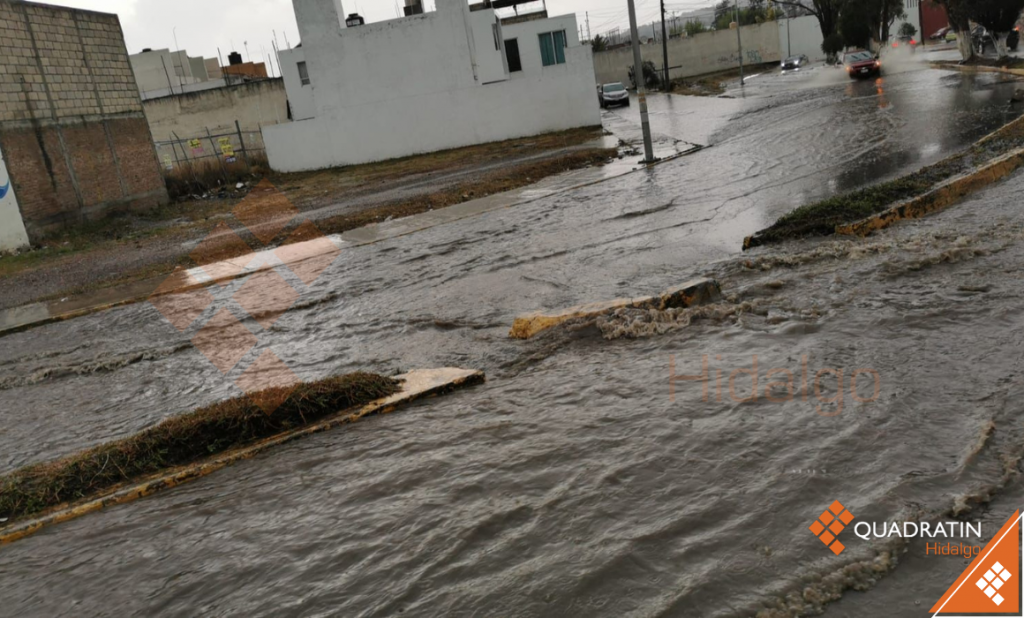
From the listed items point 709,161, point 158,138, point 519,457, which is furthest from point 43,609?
point 158,138

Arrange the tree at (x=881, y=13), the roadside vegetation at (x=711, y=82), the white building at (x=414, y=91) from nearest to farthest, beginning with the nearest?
the white building at (x=414, y=91) < the tree at (x=881, y=13) < the roadside vegetation at (x=711, y=82)

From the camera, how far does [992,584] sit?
293 centimetres

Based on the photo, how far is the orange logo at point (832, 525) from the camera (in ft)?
10.8

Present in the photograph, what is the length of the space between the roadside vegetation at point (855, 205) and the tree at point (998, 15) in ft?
82.4

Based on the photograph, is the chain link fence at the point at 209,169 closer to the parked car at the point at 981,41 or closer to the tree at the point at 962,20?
the tree at the point at 962,20

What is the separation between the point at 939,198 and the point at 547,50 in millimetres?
31927

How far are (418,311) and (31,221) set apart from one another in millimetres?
17365

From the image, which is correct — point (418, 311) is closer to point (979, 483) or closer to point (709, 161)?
point (979, 483)

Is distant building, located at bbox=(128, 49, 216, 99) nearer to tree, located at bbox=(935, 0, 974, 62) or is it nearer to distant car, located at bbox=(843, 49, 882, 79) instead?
distant car, located at bbox=(843, 49, 882, 79)

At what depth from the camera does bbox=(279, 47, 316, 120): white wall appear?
127 feet

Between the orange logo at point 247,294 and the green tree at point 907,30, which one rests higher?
the green tree at point 907,30

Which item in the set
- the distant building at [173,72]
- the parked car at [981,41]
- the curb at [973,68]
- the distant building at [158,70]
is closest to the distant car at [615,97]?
the curb at [973,68]

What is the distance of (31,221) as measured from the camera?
20.7m

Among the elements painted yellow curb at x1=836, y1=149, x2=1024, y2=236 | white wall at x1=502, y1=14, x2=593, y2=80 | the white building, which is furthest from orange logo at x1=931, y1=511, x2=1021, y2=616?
white wall at x1=502, y1=14, x2=593, y2=80
